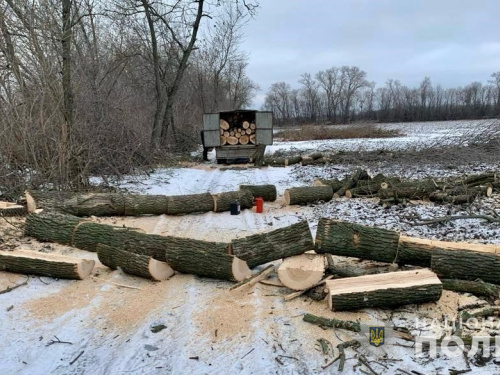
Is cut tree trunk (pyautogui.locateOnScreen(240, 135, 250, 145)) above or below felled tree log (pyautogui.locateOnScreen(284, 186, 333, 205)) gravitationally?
above

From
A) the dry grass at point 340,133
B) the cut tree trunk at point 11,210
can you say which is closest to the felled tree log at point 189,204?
the cut tree trunk at point 11,210

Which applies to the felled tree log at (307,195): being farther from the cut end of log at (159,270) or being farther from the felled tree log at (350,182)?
the cut end of log at (159,270)

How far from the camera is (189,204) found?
7.89 metres

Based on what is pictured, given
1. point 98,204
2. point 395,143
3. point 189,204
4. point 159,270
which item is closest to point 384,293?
point 159,270

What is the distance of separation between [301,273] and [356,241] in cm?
82

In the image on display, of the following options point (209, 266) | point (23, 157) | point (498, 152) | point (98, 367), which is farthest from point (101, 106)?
point (498, 152)

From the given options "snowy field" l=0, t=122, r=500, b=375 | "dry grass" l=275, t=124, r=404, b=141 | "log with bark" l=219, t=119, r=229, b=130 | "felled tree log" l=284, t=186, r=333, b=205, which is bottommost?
"snowy field" l=0, t=122, r=500, b=375

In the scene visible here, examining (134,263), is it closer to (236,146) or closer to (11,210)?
(11,210)

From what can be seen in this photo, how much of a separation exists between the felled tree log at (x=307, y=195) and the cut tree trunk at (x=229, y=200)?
33.3 inches

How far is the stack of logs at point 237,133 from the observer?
1736cm

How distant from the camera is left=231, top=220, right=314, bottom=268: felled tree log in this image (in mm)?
4508

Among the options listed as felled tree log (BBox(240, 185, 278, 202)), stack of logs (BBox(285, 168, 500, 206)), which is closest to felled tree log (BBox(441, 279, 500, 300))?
stack of logs (BBox(285, 168, 500, 206))

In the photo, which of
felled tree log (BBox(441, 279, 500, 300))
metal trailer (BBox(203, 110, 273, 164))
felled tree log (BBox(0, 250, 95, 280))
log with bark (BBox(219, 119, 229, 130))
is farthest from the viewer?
log with bark (BBox(219, 119, 229, 130))

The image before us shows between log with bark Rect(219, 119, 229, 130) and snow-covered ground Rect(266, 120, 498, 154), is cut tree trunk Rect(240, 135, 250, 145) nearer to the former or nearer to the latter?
log with bark Rect(219, 119, 229, 130)
